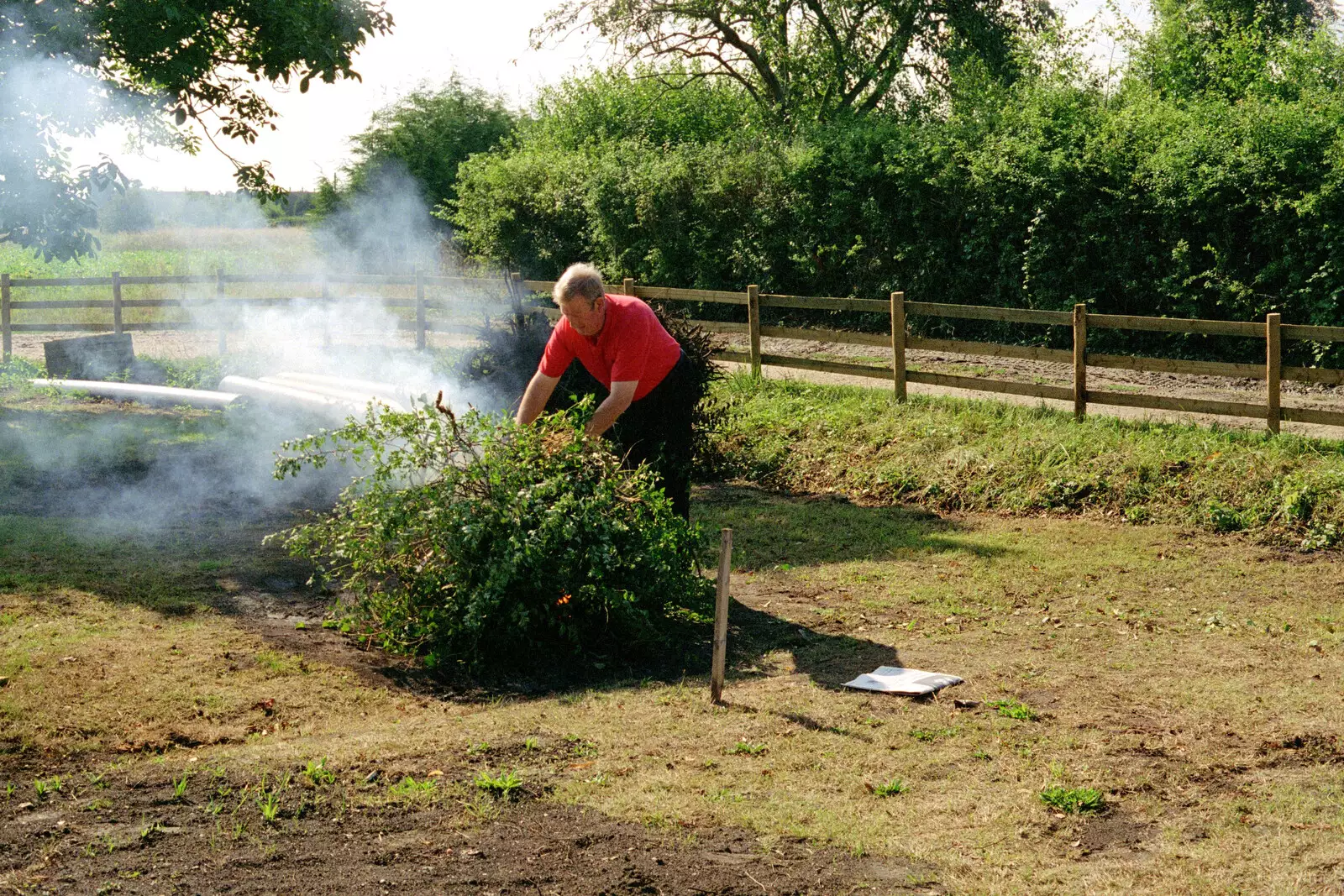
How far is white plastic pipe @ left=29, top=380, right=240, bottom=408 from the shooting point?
12445mm

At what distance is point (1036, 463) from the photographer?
10297 millimetres

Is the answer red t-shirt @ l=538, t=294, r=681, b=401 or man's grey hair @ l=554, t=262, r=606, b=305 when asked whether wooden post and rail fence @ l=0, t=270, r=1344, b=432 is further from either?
man's grey hair @ l=554, t=262, r=606, b=305

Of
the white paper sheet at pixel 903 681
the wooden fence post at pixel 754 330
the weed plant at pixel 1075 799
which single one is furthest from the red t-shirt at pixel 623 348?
the wooden fence post at pixel 754 330

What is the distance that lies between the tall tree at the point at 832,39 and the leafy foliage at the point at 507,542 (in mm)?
18894

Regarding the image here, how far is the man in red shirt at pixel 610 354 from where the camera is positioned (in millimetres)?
6133

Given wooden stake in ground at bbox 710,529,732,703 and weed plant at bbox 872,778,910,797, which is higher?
wooden stake in ground at bbox 710,529,732,703

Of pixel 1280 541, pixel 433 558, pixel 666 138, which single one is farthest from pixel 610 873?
pixel 666 138

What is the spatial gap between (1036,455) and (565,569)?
223 inches

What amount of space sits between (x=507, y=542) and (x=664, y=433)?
1.47 metres

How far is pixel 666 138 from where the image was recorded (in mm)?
25391

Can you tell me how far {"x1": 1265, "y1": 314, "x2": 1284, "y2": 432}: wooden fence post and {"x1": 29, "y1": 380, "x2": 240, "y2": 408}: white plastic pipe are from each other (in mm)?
9220

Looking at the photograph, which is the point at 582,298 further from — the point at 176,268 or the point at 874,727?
the point at 176,268

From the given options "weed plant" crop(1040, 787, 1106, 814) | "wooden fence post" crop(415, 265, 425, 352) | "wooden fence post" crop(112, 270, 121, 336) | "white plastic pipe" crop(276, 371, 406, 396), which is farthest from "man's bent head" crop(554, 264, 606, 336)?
"wooden fence post" crop(112, 270, 121, 336)

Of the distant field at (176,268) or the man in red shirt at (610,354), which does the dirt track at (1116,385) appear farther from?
the distant field at (176,268)
